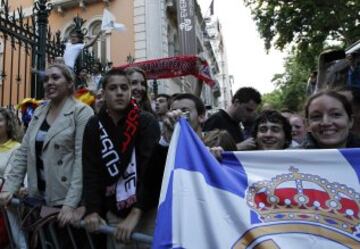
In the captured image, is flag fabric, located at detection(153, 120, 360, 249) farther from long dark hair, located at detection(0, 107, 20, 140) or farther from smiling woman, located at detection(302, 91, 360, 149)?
long dark hair, located at detection(0, 107, 20, 140)

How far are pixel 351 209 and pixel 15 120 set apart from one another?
11.7ft

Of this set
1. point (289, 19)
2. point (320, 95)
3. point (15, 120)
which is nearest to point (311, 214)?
point (320, 95)

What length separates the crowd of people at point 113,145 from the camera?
3.10 m

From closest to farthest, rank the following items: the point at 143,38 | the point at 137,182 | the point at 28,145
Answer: the point at 137,182 < the point at 28,145 < the point at 143,38

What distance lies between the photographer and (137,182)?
3.13 m

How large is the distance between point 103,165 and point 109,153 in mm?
100

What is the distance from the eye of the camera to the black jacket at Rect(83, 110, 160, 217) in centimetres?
313

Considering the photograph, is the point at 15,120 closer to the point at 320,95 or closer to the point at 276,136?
the point at 276,136

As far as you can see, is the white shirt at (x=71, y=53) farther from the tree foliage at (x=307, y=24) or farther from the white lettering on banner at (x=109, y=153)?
the tree foliage at (x=307, y=24)

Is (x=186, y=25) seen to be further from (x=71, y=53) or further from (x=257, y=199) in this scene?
(x=257, y=199)

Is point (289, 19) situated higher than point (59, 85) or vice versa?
point (289, 19)

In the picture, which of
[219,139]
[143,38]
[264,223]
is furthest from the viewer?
[143,38]

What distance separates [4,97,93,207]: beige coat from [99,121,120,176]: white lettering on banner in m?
0.36

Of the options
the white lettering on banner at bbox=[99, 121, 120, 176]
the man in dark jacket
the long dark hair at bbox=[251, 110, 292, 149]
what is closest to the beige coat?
the white lettering on banner at bbox=[99, 121, 120, 176]
